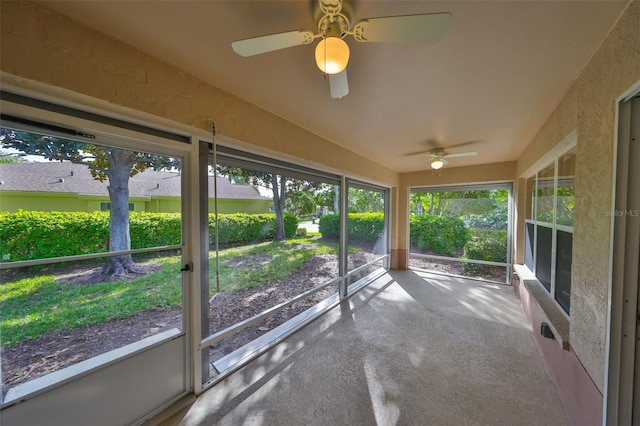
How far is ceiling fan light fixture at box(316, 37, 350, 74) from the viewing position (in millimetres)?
903

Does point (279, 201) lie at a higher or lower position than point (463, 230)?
higher

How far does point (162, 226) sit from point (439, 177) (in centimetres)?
471

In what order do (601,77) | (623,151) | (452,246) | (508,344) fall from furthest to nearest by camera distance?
(452,246)
(508,344)
(601,77)
(623,151)

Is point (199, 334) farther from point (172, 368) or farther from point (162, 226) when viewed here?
point (162, 226)

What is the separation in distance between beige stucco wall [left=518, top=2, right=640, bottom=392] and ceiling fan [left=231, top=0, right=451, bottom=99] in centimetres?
94

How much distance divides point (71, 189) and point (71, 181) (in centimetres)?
5

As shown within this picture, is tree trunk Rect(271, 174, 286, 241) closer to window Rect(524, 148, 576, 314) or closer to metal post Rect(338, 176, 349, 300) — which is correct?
metal post Rect(338, 176, 349, 300)

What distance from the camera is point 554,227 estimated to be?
221 cm

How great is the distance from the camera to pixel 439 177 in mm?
4512

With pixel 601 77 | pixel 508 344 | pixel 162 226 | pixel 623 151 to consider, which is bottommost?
pixel 508 344

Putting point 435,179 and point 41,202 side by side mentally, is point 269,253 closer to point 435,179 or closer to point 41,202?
point 41,202

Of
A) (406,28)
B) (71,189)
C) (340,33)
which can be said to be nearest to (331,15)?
(340,33)

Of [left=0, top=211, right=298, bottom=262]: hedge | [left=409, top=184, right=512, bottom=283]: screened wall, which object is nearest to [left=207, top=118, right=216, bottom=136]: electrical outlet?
[left=0, top=211, right=298, bottom=262]: hedge

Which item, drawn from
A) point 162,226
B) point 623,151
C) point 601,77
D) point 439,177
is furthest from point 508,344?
point 162,226
